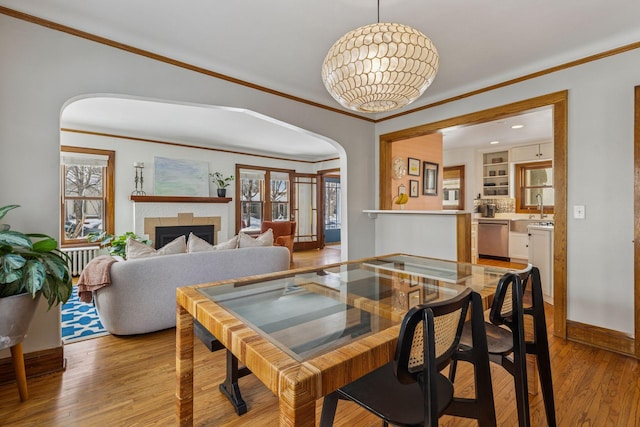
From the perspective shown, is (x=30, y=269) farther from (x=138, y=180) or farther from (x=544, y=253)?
(x=544, y=253)

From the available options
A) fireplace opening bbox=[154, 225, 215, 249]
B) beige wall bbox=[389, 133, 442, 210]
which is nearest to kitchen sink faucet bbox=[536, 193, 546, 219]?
beige wall bbox=[389, 133, 442, 210]

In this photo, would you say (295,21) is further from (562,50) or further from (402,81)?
(562,50)

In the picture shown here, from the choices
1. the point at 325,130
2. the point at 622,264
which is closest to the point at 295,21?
the point at 325,130

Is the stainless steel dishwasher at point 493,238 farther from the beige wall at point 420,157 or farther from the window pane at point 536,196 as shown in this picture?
the beige wall at point 420,157

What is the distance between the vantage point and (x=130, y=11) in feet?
6.77

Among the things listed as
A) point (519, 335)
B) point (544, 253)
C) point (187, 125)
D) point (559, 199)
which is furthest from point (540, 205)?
point (187, 125)

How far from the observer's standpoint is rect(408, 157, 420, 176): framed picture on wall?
4.66 metres

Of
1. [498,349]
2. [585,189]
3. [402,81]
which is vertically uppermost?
[402,81]

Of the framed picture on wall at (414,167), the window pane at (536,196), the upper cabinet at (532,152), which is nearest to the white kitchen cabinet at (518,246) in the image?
the window pane at (536,196)

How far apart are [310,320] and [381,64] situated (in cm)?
116

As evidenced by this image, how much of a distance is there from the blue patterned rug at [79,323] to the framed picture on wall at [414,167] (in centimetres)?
413

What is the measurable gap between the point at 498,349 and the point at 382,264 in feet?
2.78

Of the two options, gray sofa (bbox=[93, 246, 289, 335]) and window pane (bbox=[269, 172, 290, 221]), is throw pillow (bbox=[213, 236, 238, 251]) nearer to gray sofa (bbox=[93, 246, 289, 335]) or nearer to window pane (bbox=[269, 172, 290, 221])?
gray sofa (bbox=[93, 246, 289, 335])

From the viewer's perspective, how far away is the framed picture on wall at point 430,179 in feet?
16.3
